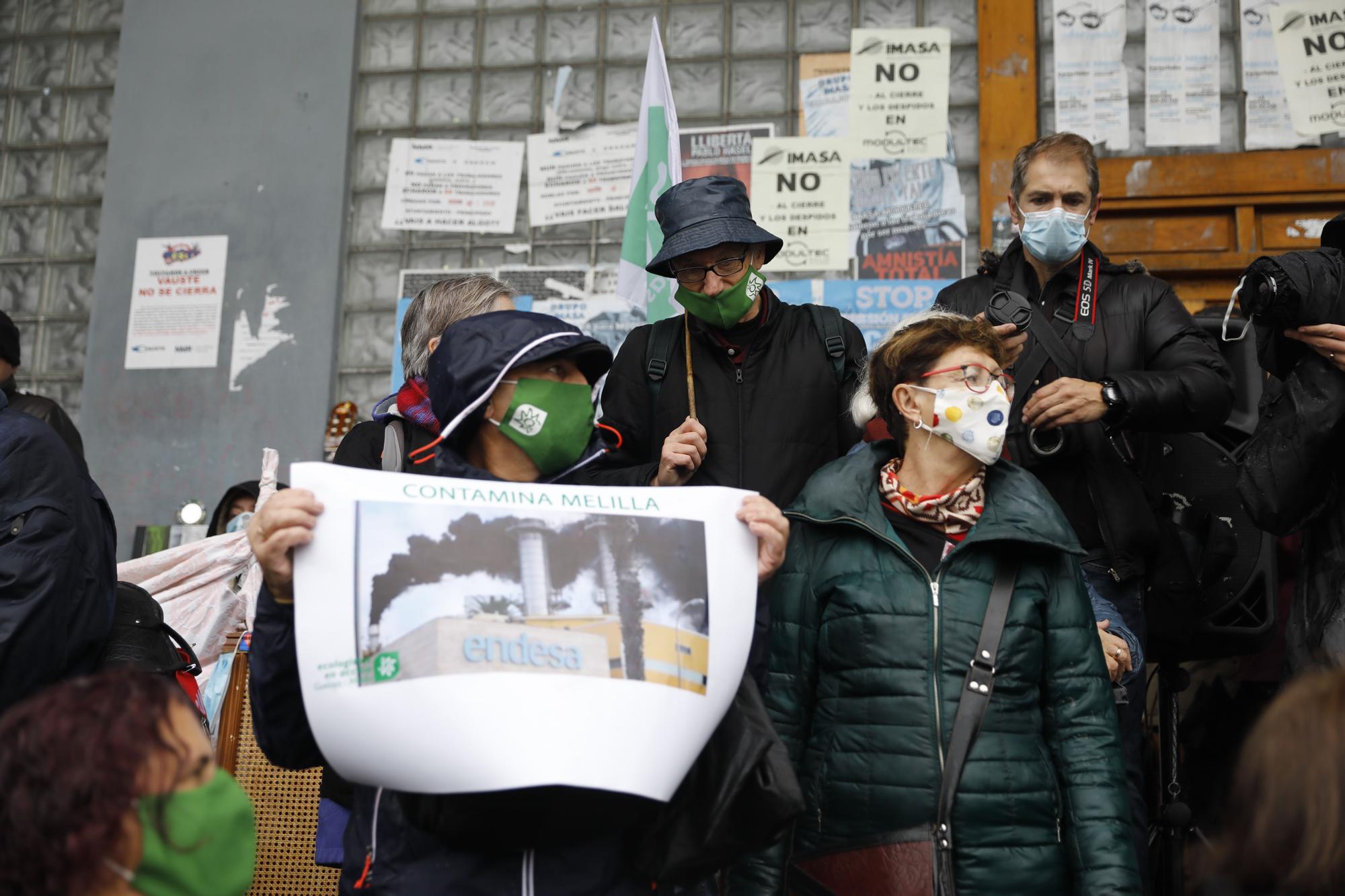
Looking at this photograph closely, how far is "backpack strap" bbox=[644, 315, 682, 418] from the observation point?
3.97 meters

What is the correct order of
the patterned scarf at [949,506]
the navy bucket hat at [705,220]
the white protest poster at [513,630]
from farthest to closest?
1. the navy bucket hat at [705,220]
2. the patterned scarf at [949,506]
3. the white protest poster at [513,630]

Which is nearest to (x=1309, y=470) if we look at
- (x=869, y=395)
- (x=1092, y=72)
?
(x=869, y=395)

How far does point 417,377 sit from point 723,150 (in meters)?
3.26

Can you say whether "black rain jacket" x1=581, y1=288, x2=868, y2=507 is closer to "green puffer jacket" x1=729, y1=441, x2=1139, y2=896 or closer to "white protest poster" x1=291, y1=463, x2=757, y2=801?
"green puffer jacket" x1=729, y1=441, x2=1139, y2=896

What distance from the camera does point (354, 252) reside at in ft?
22.5

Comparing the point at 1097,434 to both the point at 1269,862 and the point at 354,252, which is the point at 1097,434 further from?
the point at 354,252

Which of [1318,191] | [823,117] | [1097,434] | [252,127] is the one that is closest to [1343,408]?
[1097,434]

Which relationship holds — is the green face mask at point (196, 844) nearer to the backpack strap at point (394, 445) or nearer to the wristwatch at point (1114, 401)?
the backpack strap at point (394, 445)

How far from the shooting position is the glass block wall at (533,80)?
21.5 ft

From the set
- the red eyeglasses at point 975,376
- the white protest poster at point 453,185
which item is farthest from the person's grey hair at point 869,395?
the white protest poster at point 453,185

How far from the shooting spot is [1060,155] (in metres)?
4.13

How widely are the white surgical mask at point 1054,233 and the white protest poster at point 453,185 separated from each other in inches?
127

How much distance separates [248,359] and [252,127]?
1213 millimetres

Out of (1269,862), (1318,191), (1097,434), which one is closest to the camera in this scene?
(1269,862)
